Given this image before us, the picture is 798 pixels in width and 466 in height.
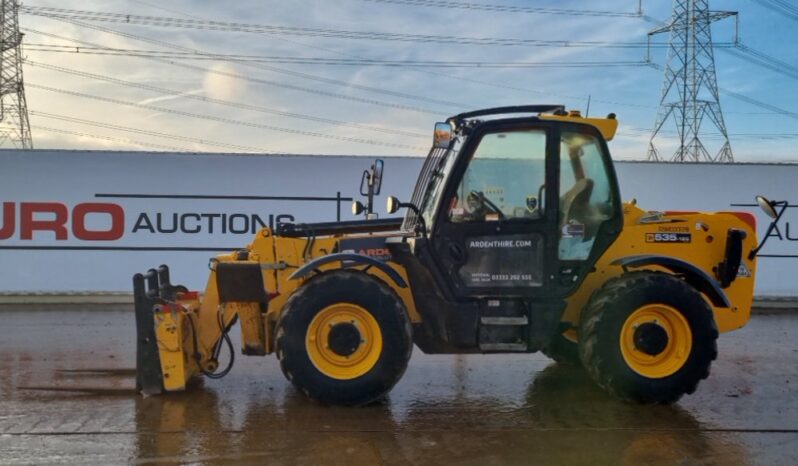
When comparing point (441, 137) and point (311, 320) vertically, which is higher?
point (441, 137)

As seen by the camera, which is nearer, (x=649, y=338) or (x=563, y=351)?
(x=649, y=338)

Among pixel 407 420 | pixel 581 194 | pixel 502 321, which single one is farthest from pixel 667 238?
pixel 407 420

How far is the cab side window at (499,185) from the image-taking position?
539 cm

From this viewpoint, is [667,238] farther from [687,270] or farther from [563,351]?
[563,351]


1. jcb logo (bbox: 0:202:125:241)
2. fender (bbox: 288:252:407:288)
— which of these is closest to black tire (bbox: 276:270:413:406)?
fender (bbox: 288:252:407:288)

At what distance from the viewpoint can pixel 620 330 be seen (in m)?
5.32

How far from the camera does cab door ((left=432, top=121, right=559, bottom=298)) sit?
5.38m

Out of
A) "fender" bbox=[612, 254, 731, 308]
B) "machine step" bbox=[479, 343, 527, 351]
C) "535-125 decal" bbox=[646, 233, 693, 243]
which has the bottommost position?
"machine step" bbox=[479, 343, 527, 351]

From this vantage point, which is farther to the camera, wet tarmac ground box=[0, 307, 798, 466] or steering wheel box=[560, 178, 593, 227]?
steering wheel box=[560, 178, 593, 227]

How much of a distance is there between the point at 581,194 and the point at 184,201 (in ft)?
25.2

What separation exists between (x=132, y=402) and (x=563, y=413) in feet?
11.0

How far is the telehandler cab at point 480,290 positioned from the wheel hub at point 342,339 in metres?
0.01

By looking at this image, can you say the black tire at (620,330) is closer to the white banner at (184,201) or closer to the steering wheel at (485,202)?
the steering wheel at (485,202)

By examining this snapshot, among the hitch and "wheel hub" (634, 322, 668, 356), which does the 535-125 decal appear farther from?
the hitch
